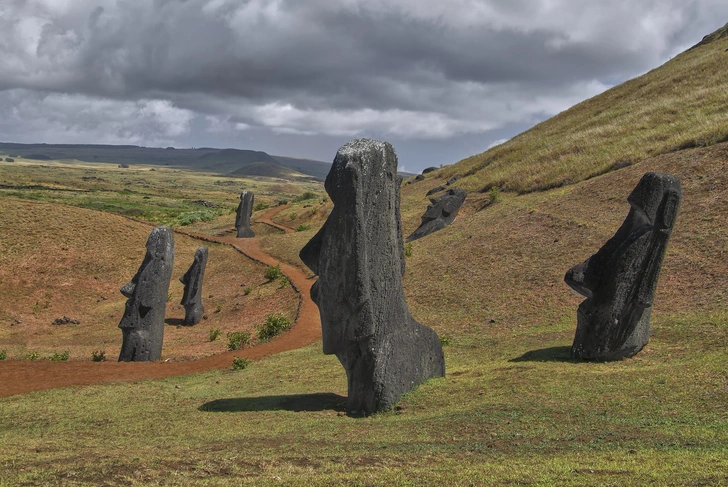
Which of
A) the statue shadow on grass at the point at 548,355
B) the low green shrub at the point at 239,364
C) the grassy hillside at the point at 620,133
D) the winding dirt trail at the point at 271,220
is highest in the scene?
the grassy hillside at the point at 620,133

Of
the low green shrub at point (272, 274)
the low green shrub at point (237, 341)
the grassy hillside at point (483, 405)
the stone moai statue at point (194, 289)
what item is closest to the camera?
the grassy hillside at point (483, 405)

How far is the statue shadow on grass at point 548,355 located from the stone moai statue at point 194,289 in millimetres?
16863

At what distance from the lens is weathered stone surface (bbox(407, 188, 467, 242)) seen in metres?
35.2

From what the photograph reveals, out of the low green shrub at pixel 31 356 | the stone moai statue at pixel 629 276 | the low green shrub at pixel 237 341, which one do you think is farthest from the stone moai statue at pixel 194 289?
the stone moai statue at pixel 629 276

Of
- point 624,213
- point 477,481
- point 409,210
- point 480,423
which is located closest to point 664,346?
point 480,423

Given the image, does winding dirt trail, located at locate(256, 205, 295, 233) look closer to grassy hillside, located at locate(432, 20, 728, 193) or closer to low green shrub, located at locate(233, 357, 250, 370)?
grassy hillside, located at locate(432, 20, 728, 193)

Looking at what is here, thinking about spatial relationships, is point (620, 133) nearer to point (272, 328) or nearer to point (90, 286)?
point (272, 328)

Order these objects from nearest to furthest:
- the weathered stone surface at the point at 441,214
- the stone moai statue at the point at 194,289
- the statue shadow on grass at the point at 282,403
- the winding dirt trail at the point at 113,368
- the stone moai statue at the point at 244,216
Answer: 1. the statue shadow on grass at the point at 282,403
2. the winding dirt trail at the point at 113,368
3. the stone moai statue at the point at 194,289
4. the weathered stone surface at the point at 441,214
5. the stone moai statue at the point at 244,216

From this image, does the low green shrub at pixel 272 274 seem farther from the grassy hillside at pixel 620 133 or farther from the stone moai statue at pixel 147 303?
the grassy hillside at pixel 620 133

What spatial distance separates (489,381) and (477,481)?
5597 mm

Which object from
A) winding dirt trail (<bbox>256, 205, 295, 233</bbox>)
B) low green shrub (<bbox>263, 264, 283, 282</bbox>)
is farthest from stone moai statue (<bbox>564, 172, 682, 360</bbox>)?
winding dirt trail (<bbox>256, 205, 295, 233</bbox>)

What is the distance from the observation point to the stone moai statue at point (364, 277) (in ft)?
35.2

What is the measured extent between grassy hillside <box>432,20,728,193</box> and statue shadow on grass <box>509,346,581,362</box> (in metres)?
19.9

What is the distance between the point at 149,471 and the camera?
695 cm
